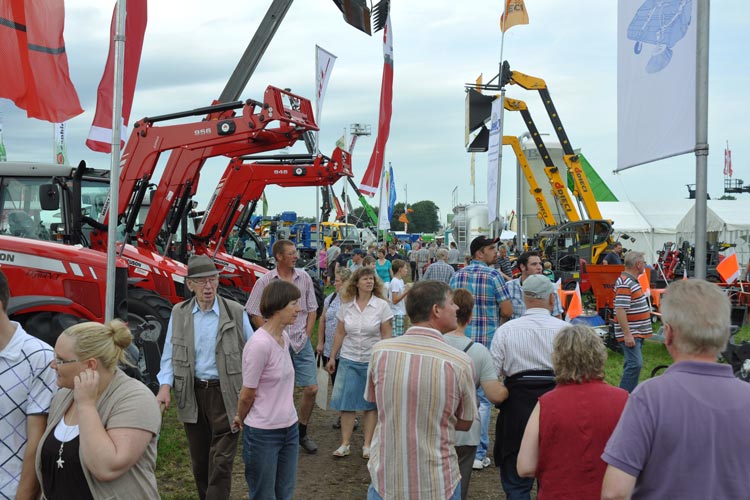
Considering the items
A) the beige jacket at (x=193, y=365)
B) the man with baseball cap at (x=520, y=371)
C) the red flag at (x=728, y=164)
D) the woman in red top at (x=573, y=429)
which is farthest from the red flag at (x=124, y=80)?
the red flag at (x=728, y=164)

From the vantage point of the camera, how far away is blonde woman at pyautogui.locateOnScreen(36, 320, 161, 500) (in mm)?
2516

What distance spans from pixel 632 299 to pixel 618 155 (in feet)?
9.85

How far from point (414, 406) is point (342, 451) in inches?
134

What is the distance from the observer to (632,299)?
281 inches

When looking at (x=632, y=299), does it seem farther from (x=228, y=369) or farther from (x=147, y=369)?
(x=147, y=369)

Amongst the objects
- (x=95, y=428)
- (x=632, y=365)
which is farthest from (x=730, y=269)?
(x=95, y=428)

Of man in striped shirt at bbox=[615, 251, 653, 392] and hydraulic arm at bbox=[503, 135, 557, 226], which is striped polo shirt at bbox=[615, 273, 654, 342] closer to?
man in striped shirt at bbox=[615, 251, 653, 392]

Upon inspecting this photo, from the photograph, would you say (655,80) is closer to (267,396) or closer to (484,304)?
(484,304)

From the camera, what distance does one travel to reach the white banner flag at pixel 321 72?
13.8 m

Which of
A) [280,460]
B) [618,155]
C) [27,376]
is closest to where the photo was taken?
[27,376]

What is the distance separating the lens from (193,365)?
4344mm

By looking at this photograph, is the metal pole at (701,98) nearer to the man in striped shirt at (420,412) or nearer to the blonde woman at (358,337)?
the man in striped shirt at (420,412)

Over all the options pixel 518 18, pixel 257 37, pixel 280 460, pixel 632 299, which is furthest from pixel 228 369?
pixel 518 18

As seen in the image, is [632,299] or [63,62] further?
[632,299]
